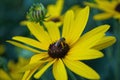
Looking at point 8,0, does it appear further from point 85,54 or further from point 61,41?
point 85,54

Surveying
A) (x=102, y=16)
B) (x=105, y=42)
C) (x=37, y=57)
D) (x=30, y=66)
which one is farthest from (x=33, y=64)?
(x=102, y=16)

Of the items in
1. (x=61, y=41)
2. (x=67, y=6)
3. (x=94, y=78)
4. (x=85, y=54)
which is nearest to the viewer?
(x=94, y=78)

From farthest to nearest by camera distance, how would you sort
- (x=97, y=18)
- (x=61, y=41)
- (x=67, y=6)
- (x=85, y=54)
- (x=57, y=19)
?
(x=67, y=6), (x=57, y=19), (x=97, y=18), (x=61, y=41), (x=85, y=54)

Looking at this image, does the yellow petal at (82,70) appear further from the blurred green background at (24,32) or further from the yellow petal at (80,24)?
the blurred green background at (24,32)

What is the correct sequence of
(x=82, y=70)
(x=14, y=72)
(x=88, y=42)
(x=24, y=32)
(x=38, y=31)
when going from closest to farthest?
(x=82, y=70), (x=88, y=42), (x=38, y=31), (x=14, y=72), (x=24, y=32)

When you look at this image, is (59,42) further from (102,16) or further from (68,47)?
(102,16)

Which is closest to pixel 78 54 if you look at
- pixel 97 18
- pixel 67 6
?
pixel 97 18

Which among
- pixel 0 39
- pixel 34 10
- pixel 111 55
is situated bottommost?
pixel 111 55
